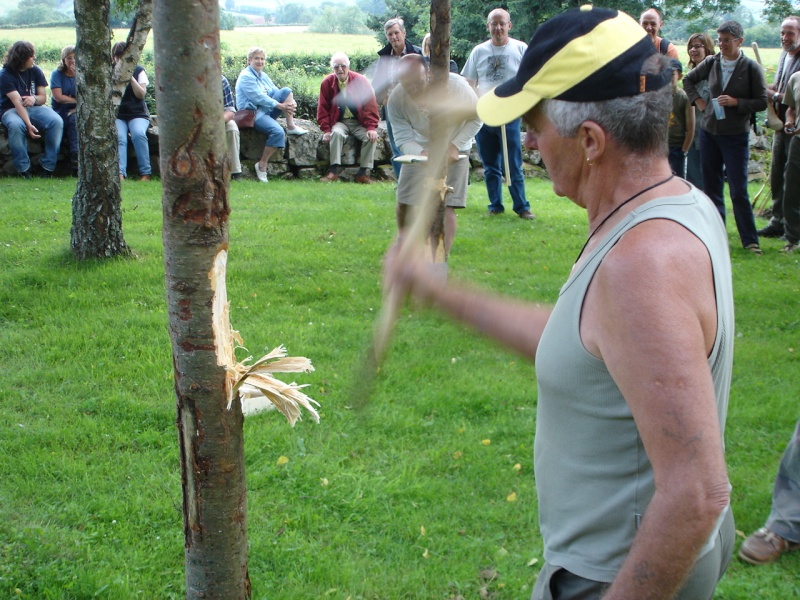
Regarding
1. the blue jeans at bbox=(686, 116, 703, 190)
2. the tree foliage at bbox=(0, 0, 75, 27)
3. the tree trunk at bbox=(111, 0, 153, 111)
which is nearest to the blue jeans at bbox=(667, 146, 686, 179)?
the blue jeans at bbox=(686, 116, 703, 190)

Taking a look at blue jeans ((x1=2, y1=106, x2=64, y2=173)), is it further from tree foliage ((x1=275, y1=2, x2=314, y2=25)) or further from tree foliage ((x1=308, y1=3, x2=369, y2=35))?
tree foliage ((x1=275, y1=2, x2=314, y2=25))

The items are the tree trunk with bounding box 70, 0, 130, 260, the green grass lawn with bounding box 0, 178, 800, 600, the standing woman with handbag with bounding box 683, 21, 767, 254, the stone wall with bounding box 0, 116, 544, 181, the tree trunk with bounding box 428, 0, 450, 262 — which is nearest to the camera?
the green grass lawn with bounding box 0, 178, 800, 600

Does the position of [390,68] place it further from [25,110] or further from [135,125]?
[25,110]

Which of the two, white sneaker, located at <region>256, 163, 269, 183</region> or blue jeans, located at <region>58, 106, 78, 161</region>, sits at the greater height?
blue jeans, located at <region>58, 106, 78, 161</region>

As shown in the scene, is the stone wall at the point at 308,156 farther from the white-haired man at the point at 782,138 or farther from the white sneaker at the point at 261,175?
the white-haired man at the point at 782,138

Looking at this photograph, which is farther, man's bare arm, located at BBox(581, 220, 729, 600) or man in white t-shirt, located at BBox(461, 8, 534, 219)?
man in white t-shirt, located at BBox(461, 8, 534, 219)

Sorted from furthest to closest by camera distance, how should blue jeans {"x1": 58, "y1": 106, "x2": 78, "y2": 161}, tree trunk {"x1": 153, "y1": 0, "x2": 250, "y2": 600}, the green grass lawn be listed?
blue jeans {"x1": 58, "y1": 106, "x2": 78, "y2": 161}
the green grass lawn
tree trunk {"x1": 153, "y1": 0, "x2": 250, "y2": 600}

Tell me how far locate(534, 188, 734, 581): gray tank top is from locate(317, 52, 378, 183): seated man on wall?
11.6m

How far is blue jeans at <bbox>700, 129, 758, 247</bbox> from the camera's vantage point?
8.80 metres

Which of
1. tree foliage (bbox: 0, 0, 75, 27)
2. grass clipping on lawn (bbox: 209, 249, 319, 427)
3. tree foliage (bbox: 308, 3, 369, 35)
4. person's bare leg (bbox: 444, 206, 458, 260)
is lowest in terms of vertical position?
person's bare leg (bbox: 444, 206, 458, 260)

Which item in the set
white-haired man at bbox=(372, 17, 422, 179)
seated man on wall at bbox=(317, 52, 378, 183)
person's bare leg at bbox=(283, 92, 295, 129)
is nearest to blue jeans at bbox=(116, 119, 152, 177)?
person's bare leg at bbox=(283, 92, 295, 129)

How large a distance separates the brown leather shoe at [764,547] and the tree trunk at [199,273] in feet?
7.20

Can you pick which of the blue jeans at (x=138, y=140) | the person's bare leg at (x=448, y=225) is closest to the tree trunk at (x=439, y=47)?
the person's bare leg at (x=448, y=225)

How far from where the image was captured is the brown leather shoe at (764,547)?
3463 mm
